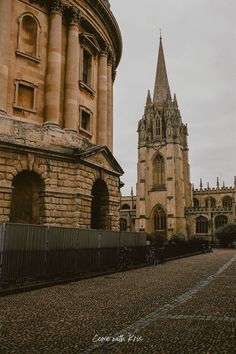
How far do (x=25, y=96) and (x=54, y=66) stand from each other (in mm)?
2689

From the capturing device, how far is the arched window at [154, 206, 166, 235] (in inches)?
3415

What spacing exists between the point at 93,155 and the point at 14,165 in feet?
18.0

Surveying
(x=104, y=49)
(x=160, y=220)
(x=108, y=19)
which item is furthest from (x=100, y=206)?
(x=160, y=220)

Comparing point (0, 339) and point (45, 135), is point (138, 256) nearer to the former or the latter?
Result: point (45, 135)

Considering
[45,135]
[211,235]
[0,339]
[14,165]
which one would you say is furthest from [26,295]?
[211,235]

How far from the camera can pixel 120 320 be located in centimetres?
841

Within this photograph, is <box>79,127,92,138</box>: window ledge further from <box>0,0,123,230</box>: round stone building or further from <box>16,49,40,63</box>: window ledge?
<box>16,49,40,63</box>: window ledge

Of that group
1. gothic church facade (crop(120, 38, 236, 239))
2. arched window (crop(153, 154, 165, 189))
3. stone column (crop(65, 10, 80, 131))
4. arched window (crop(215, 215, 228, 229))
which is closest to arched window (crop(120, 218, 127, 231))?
gothic church facade (crop(120, 38, 236, 239))

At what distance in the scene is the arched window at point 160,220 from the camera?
86.8 meters

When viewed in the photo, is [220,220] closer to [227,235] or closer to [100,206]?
[227,235]

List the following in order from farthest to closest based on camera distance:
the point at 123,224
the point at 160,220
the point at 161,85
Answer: the point at 123,224 → the point at 161,85 → the point at 160,220

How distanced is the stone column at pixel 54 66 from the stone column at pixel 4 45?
9.09 ft

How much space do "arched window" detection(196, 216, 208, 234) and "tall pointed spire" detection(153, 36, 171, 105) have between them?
103ft

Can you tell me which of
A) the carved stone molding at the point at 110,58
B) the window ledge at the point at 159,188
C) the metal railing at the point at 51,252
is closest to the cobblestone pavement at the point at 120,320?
the metal railing at the point at 51,252
